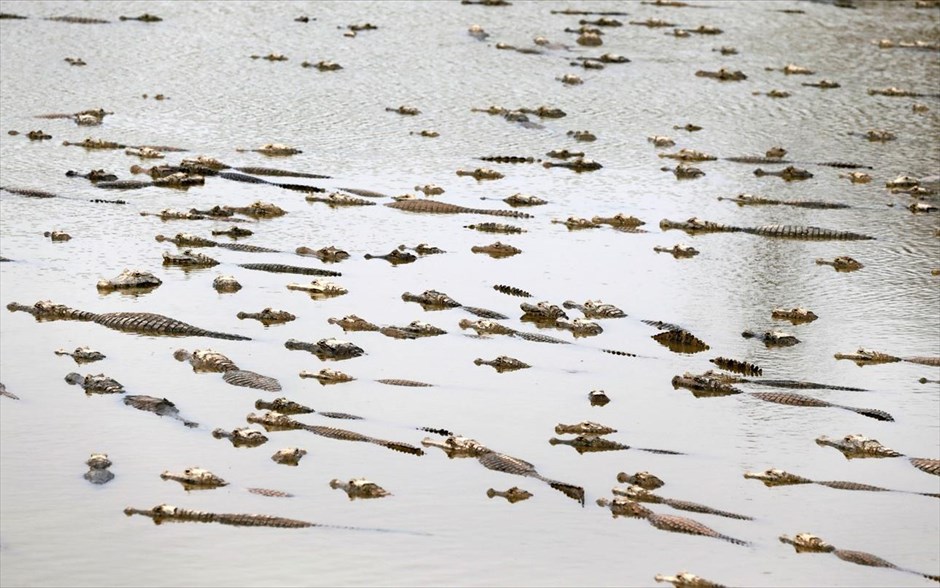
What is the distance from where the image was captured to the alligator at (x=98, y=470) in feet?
55.4

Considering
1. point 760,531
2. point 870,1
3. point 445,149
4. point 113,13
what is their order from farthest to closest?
1. point 870,1
2. point 113,13
3. point 445,149
4. point 760,531

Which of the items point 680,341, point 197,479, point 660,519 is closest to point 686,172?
point 680,341

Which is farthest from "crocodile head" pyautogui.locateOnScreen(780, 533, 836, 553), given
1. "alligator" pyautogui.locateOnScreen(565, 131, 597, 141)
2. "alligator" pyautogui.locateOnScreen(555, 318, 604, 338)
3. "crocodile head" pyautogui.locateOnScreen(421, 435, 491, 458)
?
"alligator" pyautogui.locateOnScreen(565, 131, 597, 141)

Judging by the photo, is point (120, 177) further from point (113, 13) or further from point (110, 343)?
point (113, 13)

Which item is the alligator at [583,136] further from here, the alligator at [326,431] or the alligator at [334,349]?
the alligator at [326,431]

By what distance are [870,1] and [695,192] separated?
2529 cm

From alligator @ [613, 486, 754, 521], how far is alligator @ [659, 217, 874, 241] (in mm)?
12030

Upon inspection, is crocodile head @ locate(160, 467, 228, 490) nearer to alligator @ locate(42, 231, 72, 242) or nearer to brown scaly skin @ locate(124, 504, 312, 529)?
brown scaly skin @ locate(124, 504, 312, 529)

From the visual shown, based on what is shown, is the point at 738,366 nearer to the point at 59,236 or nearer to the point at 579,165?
the point at 59,236

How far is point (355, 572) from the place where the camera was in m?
15.0

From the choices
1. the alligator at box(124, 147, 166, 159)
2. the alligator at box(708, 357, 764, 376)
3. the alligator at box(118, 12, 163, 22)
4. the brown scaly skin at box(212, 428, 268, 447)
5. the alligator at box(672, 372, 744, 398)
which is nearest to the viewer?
the brown scaly skin at box(212, 428, 268, 447)

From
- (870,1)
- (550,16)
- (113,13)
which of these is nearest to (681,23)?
(550,16)

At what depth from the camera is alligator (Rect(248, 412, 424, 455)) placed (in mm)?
18125

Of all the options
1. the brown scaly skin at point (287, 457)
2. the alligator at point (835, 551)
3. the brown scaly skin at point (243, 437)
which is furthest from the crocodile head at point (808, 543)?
the brown scaly skin at point (243, 437)
